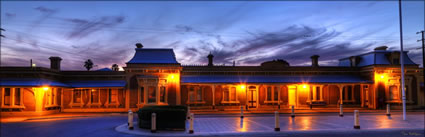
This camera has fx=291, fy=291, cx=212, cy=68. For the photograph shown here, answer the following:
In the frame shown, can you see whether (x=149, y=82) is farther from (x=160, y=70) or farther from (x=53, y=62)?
(x=53, y=62)

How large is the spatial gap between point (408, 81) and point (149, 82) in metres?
24.6

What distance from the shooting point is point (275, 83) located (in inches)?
1096

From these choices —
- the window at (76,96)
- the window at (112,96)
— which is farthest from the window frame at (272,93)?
the window at (76,96)

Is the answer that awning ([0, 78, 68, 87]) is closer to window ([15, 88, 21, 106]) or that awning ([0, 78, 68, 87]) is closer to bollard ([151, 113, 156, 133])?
window ([15, 88, 21, 106])

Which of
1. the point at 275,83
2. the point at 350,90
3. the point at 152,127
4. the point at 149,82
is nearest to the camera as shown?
the point at 152,127

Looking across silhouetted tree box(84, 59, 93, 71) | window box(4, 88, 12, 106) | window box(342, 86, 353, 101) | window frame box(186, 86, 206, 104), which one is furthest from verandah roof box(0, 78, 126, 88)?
silhouetted tree box(84, 59, 93, 71)

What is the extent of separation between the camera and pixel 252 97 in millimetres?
29469

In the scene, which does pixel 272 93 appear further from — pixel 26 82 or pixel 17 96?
pixel 17 96

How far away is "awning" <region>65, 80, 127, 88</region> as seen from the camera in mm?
26575

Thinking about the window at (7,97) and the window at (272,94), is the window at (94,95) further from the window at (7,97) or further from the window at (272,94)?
the window at (272,94)

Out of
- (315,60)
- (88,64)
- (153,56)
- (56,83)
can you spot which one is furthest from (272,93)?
(88,64)

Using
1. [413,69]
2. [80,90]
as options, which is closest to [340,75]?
[413,69]

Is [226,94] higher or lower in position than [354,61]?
lower

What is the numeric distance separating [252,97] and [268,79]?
2.44 metres
